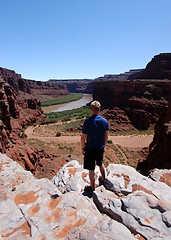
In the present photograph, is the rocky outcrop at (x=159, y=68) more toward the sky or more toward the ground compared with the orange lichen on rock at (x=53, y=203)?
more toward the sky

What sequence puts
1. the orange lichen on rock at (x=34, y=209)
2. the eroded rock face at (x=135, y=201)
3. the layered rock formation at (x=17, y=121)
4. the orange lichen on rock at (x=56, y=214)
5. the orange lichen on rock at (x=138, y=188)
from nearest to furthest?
the eroded rock face at (x=135, y=201)
the orange lichen on rock at (x=56, y=214)
the orange lichen on rock at (x=34, y=209)
the orange lichen on rock at (x=138, y=188)
the layered rock formation at (x=17, y=121)

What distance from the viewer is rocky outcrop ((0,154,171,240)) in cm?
280

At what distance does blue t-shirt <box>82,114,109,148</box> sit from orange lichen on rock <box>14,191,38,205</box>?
7.04 ft

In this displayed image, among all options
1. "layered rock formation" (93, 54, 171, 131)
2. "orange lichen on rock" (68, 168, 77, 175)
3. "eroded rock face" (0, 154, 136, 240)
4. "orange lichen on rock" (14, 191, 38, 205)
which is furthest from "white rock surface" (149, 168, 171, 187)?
"layered rock formation" (93, 54, 171, 131)

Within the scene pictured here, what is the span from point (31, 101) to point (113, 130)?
31.7m

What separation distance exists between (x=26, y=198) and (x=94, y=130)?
2744 millimetres

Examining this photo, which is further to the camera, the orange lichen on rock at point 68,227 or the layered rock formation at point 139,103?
the layered rock formation at point 139,103

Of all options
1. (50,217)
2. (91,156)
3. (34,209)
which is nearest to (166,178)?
(91,156)

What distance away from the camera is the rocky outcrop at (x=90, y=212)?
2805 millimetres

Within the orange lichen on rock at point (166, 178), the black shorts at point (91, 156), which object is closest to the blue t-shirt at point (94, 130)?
the black shorts at point (91, 156)

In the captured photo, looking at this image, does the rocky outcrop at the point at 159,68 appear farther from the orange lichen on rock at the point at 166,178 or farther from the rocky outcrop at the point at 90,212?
the rocky outcrop at the point at 90,212

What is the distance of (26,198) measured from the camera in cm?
406

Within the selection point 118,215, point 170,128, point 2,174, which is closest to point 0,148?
point 2,174

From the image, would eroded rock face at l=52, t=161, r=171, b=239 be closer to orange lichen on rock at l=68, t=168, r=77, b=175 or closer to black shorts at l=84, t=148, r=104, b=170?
black shorts at l=84, t=148, r=104, b=170
